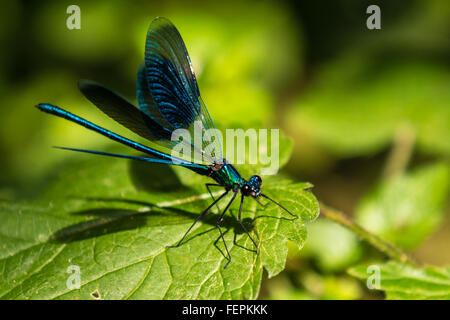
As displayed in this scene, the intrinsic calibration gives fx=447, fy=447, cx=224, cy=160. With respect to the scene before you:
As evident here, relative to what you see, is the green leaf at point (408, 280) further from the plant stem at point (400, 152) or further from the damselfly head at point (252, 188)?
the plant stem at point (400, 152)

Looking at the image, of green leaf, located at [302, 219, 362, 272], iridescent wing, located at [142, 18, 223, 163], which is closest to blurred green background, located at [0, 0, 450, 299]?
green leaf, located at [302, 219, 362, 272]

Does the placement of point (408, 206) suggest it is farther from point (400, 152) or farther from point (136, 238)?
point (136, 238)

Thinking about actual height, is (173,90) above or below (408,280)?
above

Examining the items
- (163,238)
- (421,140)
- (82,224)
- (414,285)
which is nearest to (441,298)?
(414,285)

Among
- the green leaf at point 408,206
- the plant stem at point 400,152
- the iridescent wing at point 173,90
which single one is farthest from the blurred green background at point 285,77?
the iridescent wing at point 173,90

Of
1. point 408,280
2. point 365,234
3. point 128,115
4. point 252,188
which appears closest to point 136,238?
point 252,188

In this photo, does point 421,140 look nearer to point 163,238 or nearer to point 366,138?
point 366,138
